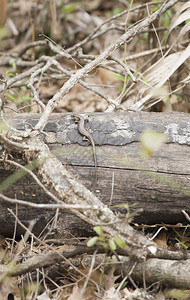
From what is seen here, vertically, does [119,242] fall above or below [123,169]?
below

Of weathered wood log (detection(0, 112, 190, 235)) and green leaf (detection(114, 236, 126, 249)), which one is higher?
weathered wood log (detection(0, 112, 190, 235))

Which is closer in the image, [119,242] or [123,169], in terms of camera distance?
[119,242]

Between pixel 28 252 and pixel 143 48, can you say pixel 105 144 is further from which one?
pixel 143 48

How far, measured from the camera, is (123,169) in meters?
2.59

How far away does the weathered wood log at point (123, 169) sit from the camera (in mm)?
2578

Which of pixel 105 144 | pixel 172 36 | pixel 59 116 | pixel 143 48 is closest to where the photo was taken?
pixel 105 144

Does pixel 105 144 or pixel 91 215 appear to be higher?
pixel 105 144

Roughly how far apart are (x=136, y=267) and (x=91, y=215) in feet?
1.37

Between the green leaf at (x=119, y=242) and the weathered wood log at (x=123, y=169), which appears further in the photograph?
the weathered wood log at (x=123, y=169)

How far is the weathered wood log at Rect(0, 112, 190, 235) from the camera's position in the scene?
2.58m

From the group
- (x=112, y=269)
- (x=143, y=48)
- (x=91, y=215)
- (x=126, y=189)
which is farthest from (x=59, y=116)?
(x=143, y=48)

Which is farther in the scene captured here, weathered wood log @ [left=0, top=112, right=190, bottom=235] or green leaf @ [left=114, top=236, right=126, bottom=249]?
weathered wood log @ [left=0, top=112, right=190, bottom=235]

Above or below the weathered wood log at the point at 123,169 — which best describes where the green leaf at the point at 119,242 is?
below

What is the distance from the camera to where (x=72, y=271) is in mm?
2338
